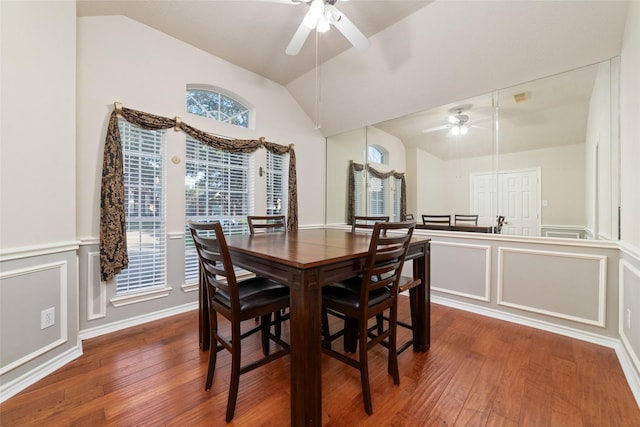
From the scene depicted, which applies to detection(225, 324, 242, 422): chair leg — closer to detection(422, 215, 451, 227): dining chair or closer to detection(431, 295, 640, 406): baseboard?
detection(431, 295, 640, 406): baseboard

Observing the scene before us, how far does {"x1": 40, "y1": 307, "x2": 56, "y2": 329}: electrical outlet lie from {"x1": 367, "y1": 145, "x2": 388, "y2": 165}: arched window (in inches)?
162

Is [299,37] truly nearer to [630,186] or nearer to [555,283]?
[630,186]

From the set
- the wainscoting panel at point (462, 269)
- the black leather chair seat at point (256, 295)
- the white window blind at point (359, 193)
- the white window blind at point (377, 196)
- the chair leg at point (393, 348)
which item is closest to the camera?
the black leather chair seat at point (256, 295)

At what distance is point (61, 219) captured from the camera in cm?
193

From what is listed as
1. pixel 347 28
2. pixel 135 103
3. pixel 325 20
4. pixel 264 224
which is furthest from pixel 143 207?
pixel 347 28

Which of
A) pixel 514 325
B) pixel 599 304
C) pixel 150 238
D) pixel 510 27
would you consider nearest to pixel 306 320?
pixel 150 238

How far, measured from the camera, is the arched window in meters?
4.24

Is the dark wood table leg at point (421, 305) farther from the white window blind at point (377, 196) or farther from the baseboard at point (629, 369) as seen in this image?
the white window blind at point (377, 196)

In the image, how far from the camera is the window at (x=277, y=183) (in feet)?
12.8

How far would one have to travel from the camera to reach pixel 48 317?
186cm

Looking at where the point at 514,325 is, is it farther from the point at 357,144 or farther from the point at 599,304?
the point at 357,144

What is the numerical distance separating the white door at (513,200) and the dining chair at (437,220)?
40 cm

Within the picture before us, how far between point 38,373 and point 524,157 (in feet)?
15.2

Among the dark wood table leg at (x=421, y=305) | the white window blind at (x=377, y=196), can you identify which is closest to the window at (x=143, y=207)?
the dark wood table leg at (x=421, y=305)
